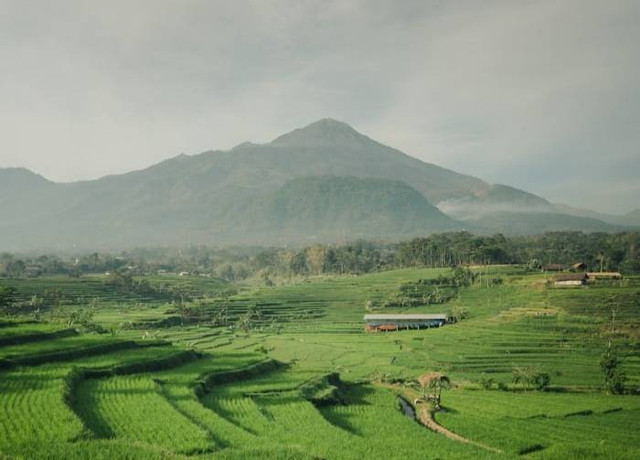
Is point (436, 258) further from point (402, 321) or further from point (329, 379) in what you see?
point (329, 379)

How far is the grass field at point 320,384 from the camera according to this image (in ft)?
75.5

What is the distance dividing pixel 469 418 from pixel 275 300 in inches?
2323

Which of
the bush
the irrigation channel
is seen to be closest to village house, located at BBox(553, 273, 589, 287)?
the bush

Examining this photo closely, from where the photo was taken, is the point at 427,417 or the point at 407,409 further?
the point at 407,409

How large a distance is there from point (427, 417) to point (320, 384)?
25.3ft

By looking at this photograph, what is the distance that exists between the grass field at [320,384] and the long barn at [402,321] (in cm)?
257

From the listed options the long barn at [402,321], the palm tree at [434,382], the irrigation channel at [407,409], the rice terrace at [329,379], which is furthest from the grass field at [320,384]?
the long barn at [402,321]

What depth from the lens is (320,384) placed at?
3703cm

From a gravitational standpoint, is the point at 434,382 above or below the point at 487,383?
above

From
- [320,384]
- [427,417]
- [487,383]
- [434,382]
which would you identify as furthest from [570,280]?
[427,417]

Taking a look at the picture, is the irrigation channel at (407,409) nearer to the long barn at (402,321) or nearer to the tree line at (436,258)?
the long barn at (402,321)

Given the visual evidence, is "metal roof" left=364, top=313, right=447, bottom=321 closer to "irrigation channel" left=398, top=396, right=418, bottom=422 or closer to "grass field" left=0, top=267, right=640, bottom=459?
"grass field" left=0, top=267, right=640, bottom=459

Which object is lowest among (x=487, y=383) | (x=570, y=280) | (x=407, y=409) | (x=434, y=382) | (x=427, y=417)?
(x=407, y=409)

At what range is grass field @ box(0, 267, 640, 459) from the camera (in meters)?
23.0
